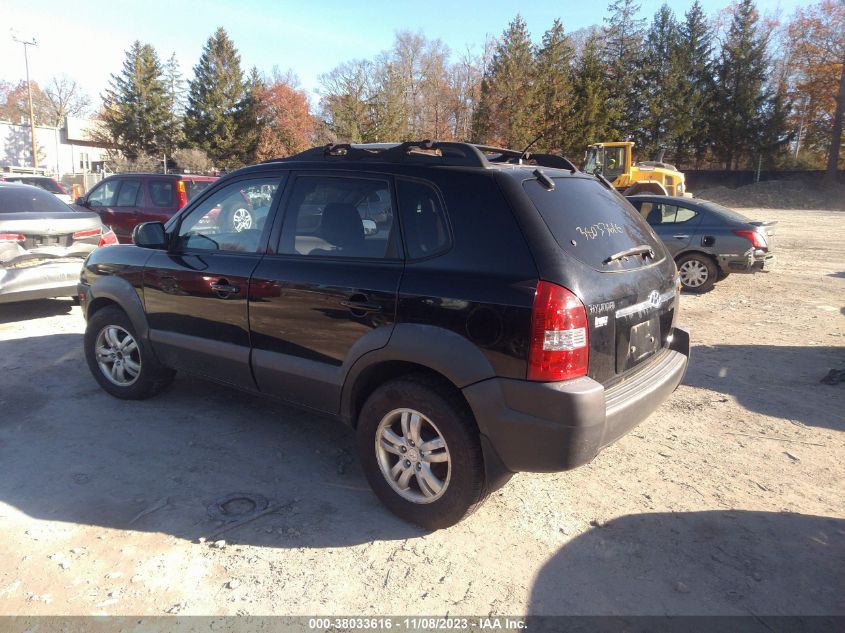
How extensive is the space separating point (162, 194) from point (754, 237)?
33.6 feet

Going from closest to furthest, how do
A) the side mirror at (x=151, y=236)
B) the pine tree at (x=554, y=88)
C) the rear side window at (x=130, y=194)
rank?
the side mirror at (x=151, y=236) < the rear side window at (x=130, y=194) < the pine tree at (x=554, y=88)

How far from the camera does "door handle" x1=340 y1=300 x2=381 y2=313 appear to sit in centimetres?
325

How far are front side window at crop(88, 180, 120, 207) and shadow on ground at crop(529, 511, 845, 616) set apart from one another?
11.5 metres

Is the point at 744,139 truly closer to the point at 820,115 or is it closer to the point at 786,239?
the point at 820,115

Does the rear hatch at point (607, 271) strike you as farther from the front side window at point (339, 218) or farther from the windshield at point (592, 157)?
the windshield at point (592, 157)

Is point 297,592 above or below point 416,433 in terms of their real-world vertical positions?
below

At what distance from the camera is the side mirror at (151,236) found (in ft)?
14.7

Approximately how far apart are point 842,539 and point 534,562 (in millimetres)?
1655

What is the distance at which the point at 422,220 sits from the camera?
10.7 feet

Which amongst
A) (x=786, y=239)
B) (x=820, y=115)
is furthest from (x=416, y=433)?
(x=820, y=115)

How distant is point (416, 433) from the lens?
3207 millimetres

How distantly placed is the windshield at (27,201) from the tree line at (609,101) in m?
37.2

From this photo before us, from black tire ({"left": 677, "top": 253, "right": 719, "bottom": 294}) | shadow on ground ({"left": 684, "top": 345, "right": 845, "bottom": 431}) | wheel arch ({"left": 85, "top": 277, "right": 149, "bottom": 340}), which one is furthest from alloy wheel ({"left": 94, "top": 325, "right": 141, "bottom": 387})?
black tire ({"left": 677, "top": 253, "right": 719, "bottom": 294})

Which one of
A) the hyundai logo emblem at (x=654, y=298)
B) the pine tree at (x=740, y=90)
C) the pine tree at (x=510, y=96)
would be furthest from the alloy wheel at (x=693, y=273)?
the pine tree at (x=740, y=90)
